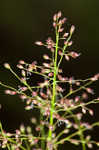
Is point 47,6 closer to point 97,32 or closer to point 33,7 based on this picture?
point 33,7

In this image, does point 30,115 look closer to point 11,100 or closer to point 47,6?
point 11,100

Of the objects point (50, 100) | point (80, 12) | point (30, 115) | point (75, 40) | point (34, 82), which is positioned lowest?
point (50, 100)

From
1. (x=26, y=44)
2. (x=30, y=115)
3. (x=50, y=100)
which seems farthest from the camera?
(x=26, y=44)

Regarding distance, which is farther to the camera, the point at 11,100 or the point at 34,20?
the point at 34,20

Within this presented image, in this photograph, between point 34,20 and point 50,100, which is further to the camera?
point 34,20

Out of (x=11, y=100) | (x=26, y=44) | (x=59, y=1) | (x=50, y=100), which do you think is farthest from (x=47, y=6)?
(x=50, y=100)

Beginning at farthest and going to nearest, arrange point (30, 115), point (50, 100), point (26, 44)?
point (26, 44) → point (30, 115) → point (50, 100)

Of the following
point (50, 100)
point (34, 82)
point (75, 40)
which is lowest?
point (50, 100)

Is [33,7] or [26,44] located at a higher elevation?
[33,7]

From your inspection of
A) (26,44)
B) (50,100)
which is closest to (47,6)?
(26,44)
